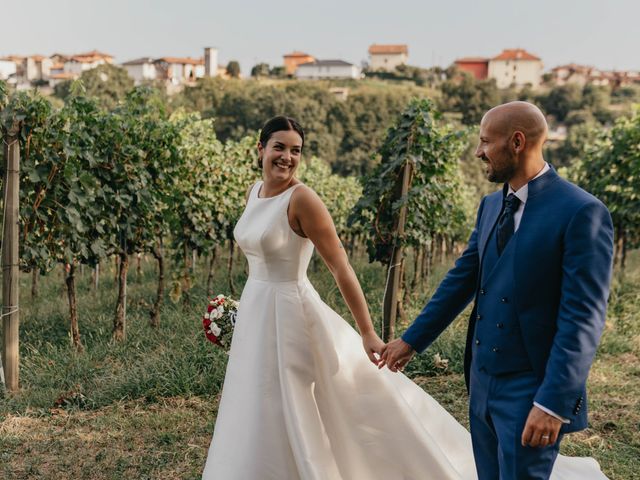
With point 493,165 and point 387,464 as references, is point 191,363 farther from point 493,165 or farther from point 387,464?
point 493,165

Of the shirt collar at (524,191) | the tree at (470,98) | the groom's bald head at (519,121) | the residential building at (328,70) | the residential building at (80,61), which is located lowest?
the shirt collar at (524,191)

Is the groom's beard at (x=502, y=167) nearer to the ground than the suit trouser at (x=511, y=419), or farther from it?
farther from it

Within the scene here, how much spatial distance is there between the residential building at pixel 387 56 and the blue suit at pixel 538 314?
123 m

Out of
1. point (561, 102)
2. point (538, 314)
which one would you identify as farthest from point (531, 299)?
point (561, 102)

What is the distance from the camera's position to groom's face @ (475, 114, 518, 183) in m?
2.29

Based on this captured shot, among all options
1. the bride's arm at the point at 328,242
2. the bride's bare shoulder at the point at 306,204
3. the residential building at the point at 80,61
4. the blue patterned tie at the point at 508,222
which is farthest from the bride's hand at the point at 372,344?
the residential building at the point at 80,61

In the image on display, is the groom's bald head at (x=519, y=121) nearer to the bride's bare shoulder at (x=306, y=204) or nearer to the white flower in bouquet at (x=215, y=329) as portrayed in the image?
the bride's bare shoulder at (x=306, y=204)

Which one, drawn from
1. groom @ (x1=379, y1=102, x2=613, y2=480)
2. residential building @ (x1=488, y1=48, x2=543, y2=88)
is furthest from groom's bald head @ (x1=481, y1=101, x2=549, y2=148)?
residential building @ (x1=488, y1=48, x2=543, y2=88)

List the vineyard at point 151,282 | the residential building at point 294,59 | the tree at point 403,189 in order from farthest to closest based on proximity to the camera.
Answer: the residential building at point 294,59
the tree at point 403,189
the vineyard at point 151,282

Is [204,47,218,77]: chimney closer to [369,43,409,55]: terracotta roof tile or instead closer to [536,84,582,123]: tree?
[369,43,409,55]: terracotta roof tile

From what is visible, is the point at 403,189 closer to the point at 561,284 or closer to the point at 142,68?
the point at 561,284

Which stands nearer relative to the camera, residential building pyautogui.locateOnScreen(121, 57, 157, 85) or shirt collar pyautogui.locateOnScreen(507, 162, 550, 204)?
shirt collar pyautogui.locateOnScreen(507, 162, 550, 204)

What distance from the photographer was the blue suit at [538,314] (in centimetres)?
212

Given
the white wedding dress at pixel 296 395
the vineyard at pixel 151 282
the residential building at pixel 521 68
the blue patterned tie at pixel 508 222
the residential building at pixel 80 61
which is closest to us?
the blue patterned tie at pixel 508 222
